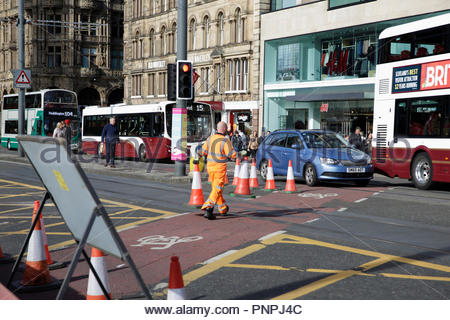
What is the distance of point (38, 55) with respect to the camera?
67312 millimetres

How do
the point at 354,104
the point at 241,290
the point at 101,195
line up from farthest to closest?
1. the point at 354,104
2. the point at 101,195
3. the point at 241,290

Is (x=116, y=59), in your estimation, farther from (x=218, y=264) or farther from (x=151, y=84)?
(x=218, y=264)

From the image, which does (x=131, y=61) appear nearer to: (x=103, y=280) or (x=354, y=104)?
(x=354, y=104)

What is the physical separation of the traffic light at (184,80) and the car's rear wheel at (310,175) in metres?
4.03

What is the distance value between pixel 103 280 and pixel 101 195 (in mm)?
8997

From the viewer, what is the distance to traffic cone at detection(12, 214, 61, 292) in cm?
559

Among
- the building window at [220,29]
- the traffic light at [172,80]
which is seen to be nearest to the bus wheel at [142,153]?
the traffic light at [172,80]

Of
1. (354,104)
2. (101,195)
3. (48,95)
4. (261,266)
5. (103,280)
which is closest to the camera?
(103,280)

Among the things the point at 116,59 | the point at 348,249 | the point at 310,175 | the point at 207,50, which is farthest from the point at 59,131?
the point at 116,59

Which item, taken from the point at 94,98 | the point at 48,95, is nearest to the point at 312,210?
the point at 48,95

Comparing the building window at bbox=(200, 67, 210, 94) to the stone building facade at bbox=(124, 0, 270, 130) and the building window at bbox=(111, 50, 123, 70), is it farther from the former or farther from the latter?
the building window at bbox=(111, 50, 123, 70)

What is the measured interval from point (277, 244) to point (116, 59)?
66121 mm

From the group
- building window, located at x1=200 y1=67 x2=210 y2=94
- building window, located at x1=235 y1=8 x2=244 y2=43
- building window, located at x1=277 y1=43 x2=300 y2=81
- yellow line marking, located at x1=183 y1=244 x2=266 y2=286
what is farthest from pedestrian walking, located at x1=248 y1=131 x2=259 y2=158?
yellow line marking, located at x1=183 y1=244 x2=266 y2=286

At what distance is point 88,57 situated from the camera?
6894 cm
